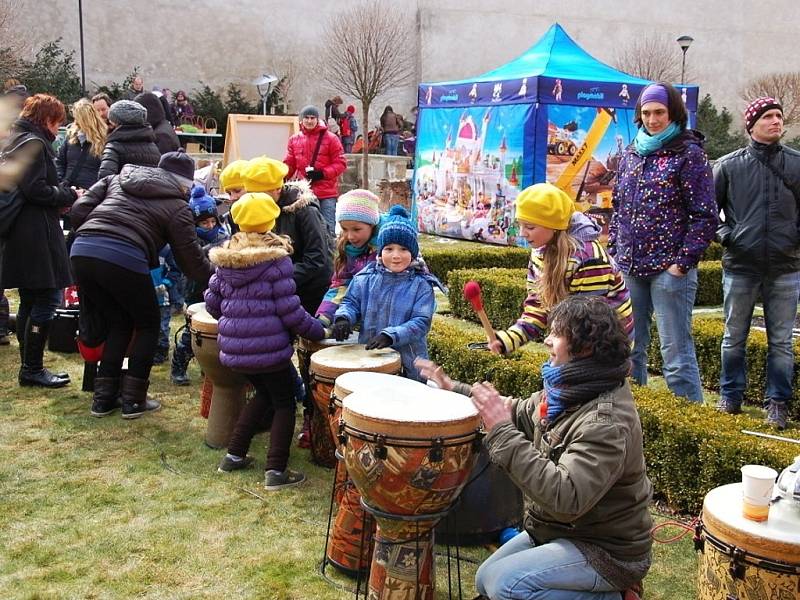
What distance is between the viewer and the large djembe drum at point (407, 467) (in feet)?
9.86

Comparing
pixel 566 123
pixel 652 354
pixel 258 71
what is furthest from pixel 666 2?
pixel 652 354

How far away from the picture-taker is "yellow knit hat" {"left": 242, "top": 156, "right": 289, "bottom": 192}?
16.9 feet

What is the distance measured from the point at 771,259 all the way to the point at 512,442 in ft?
11.0

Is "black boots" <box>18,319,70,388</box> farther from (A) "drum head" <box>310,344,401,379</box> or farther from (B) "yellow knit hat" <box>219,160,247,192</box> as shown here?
(A) "drum head" <box>310,344,401,379</box>

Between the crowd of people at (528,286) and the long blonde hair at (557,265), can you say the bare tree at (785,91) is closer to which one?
the crowd of people at (528,286)

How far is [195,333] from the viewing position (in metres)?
5.14

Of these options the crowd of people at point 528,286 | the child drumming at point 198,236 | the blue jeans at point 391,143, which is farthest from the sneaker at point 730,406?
the blue jeans at point 391,143

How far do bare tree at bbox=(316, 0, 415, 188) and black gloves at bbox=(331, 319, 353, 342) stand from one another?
14.8 meters

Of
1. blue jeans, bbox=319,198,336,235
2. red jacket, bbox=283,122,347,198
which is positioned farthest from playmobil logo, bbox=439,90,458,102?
blue jeans, bbox=319,198,336,235

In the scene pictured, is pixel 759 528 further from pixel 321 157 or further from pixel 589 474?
pixel 321 157

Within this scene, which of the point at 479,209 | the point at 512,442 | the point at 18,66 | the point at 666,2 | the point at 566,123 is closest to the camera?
the point at 512,442

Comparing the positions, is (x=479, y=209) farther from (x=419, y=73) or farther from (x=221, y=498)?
(x=419, y=73)

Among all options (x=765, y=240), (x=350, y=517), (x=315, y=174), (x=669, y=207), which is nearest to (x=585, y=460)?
(x=350, y=517)

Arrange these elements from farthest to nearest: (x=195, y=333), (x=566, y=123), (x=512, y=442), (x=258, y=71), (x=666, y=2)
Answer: (x=666, y=2) < (x=258, y=71) < (x=566, y=123) < (x=195, y=333) < (x=512, y=442)
